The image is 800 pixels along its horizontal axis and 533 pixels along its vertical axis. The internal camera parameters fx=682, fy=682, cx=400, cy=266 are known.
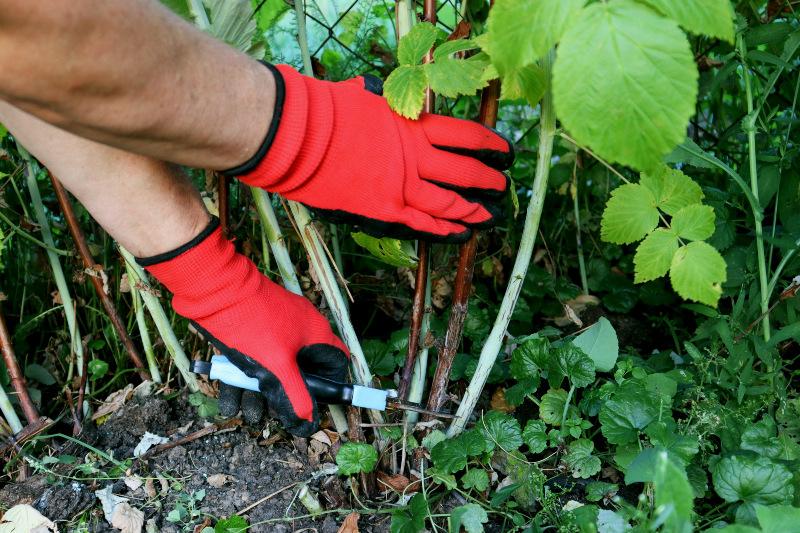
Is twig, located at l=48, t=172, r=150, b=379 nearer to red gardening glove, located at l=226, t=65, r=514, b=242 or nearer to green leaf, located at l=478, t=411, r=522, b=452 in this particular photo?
red gardening glove, located at l=226, t=65, r=514, b=242

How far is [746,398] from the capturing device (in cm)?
152

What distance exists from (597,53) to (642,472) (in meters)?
0.68

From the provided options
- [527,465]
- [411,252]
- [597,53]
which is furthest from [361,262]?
[597,53]

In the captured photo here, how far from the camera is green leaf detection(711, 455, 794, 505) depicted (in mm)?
1235

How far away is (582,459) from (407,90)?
0.83 m

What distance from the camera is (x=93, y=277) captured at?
1.69 meters

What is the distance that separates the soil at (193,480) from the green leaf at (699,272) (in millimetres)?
780

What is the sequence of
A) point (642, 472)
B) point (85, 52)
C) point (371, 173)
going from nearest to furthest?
point (85, 52), point (642, 472), point (371, 173)

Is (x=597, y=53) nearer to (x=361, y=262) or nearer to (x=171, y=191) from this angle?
(x=171, y=191)

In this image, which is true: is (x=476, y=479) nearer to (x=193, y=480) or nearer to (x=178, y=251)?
(x=193, y=480)

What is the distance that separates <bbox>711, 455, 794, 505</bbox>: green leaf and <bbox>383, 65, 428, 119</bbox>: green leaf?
88cm

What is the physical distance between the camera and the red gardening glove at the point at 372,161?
4.18 feet

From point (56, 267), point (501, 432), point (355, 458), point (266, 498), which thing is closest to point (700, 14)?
point (501, 432)

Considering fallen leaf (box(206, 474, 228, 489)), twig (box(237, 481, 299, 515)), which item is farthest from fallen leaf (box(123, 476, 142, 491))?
twig (box(237, 481, 299, 515))
